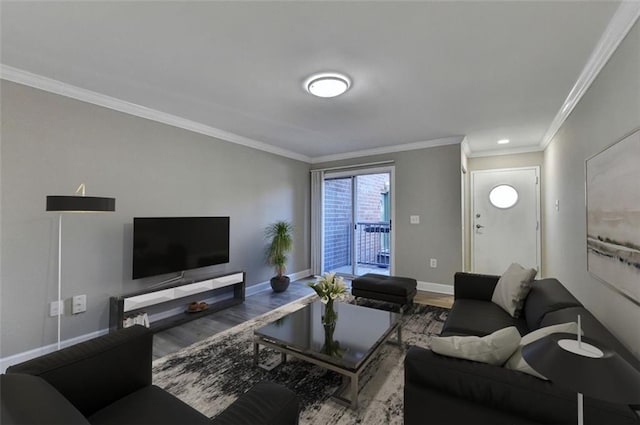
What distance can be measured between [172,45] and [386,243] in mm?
4322

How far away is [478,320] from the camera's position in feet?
7.16

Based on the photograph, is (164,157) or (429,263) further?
(429,263)

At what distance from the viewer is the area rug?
1772 mm

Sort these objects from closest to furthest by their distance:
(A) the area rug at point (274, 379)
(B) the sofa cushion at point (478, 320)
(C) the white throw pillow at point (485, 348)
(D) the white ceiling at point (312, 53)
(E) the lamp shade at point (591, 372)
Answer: (E) the lamp shade at point (591, 372) → (C) the white throw pillow at point (485, 348) → (D) the white ceiling at point (312, 53) → (A) the area rug at point (274, 379) → (B) the sofa cushion at point (478, 320)

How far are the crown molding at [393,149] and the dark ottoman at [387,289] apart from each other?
2.26m

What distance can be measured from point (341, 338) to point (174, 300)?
7.85 feet

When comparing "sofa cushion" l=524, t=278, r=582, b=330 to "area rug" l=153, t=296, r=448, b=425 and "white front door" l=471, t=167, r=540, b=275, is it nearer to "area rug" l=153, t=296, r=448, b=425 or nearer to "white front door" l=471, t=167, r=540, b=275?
"area rug" l=153, t=296, r=448, b=425

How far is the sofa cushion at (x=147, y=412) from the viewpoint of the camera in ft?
3.75

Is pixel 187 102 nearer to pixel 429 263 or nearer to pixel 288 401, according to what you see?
pixel 288 401

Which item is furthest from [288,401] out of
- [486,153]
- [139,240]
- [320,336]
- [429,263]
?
[486,153]

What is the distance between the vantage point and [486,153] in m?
5.23

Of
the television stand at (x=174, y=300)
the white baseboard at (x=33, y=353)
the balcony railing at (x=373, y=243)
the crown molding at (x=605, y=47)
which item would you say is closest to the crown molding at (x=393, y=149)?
the balcony railing at (x=373, y=243)

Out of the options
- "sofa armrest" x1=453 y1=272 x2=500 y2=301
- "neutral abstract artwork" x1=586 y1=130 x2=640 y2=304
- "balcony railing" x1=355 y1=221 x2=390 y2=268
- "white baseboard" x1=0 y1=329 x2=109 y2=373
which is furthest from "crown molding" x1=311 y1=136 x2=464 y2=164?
"white baseboard" x1=0 y1=329 x2=109 y2=373

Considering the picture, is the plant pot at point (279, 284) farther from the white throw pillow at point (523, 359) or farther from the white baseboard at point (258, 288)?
the white throw pillow at point (523, 359)
